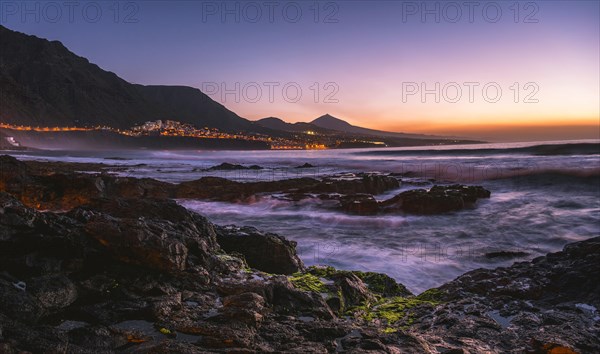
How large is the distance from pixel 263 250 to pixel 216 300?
2.25m

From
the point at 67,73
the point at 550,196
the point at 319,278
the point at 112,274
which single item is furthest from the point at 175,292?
the point at 67,73

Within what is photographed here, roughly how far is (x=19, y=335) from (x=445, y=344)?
114 inches

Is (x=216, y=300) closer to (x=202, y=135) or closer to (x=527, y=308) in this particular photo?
(x=527, y=308)

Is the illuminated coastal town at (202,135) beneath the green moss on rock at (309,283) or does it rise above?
above

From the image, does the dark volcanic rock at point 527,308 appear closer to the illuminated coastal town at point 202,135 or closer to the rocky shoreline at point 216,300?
the rocky shoreline at point 216,300

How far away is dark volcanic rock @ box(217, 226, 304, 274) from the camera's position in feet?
18.2

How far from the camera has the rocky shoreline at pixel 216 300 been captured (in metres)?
2.64

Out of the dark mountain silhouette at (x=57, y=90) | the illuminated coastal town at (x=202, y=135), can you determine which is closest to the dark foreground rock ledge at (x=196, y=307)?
the illuminated coastal town at (x=202, y=135)

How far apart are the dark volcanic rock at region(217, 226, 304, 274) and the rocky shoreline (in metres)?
0.02

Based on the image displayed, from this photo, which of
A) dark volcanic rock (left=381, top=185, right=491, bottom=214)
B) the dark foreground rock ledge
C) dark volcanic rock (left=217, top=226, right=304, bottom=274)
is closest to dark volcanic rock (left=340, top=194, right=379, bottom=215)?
dark volcanic rock (left=381, top=185, right=491, bottom=214)

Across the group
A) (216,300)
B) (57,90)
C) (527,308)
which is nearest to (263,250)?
(216,300)

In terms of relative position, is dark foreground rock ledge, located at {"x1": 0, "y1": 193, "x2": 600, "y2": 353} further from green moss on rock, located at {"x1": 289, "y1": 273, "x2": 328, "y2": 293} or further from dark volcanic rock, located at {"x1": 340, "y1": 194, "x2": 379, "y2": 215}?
dark volcanic rock, located at {"x1": 340, "y1": 194, "x2": 379, "y2": 215}

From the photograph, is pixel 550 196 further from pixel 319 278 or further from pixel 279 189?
pixel 319 278

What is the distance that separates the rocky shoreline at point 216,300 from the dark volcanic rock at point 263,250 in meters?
0.02
